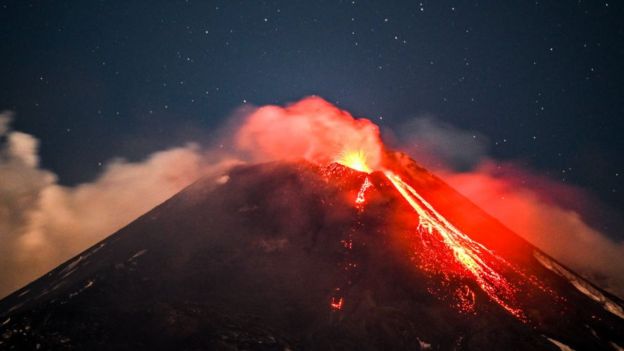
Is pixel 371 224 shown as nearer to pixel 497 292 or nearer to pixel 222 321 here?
pixel 497 292

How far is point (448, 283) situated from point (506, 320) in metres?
5.00

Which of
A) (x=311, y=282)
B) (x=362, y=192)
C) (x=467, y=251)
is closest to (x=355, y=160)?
(x=362, y=192)

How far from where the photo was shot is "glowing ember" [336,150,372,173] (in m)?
54.3

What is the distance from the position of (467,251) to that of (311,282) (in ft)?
53.3

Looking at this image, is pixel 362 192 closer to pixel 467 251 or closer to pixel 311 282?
pixel 467 251

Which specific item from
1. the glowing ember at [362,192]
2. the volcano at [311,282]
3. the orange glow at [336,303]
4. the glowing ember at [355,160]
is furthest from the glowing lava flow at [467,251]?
the orange glow at [336,303]

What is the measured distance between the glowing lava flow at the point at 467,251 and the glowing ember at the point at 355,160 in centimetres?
602

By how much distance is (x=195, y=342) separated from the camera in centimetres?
2412

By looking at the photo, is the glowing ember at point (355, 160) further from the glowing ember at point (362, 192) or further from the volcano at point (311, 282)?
the glowing ember at point (362, 192)

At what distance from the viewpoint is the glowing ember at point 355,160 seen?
54.3 meters

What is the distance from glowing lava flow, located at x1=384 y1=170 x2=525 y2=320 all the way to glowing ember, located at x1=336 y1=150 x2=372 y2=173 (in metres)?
6.02

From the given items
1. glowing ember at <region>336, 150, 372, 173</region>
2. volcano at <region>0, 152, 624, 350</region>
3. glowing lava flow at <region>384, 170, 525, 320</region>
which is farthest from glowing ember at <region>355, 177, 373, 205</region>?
glowing ember at <region>336, 150, 372, 173</region>

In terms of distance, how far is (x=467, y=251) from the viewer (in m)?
38.4

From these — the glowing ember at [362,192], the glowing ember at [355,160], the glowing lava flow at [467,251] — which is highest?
the glowing ember at [355,160]
